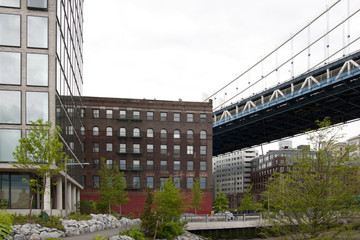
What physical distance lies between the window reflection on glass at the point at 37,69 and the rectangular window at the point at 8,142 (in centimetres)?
408

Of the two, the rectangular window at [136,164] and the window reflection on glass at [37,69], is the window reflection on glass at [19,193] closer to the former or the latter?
the window reflection on glass at [37,69]

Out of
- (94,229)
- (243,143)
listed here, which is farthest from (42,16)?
(243,143)

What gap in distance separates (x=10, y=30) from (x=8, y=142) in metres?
8.63

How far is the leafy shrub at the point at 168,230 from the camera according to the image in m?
33.8

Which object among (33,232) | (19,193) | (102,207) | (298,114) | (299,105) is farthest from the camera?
(298,114)

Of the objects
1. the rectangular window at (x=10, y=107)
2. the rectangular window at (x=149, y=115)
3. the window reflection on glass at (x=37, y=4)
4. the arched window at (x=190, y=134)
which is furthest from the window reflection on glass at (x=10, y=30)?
the arched window at (x=190, y=134)

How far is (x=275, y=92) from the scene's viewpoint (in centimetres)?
A: 6631

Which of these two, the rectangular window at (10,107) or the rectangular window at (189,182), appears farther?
the rectangular window at (189,182)

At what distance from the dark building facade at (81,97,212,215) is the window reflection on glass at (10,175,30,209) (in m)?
36.9

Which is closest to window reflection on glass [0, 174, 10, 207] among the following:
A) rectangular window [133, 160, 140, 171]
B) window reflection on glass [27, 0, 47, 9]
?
window reflection on glass [27, 0, 47, 9]

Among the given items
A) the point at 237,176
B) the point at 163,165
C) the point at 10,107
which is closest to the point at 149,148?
the point at 163,165

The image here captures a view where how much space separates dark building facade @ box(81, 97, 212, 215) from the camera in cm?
6988

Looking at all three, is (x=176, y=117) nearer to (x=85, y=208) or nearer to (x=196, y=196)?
(x=196, y=196)

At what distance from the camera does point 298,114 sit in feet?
244
